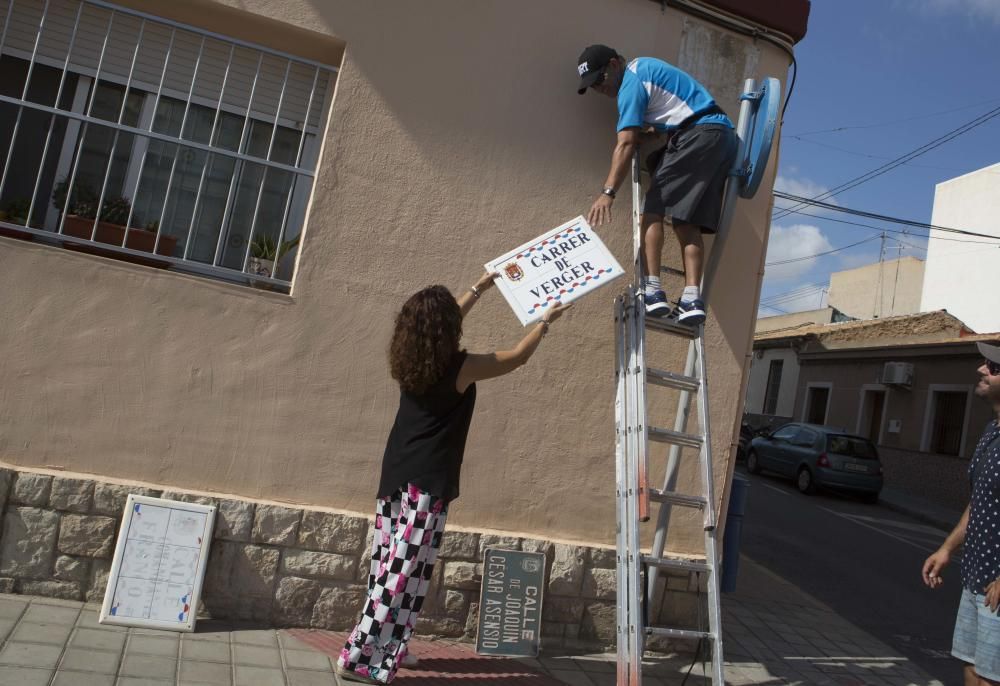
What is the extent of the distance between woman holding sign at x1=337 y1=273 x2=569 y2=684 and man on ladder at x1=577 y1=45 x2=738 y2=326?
1072mm

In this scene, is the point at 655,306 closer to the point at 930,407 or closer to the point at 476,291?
the point at 476,291

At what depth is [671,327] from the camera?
4.58 m

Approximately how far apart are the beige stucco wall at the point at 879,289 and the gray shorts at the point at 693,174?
32138mm

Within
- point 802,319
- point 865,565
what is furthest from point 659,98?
point 802,319

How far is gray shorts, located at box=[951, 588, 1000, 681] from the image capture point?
366 centimetres

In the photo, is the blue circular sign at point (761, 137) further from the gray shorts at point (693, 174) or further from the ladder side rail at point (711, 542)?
the ladder side rail at point (711, 542)

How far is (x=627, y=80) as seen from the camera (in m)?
4.75

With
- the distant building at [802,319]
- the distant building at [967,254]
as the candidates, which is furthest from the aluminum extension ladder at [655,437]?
the distant building at [802,319]

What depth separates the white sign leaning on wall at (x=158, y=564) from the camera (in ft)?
14.4

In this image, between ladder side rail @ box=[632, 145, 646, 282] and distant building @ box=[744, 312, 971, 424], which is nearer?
ladder side rail @ box=[632, 145, 646, 282]

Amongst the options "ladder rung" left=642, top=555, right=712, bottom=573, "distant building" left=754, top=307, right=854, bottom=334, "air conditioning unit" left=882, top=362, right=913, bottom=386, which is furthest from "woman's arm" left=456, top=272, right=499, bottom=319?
"distant building" left=754, top=307, right=854, bottom=334

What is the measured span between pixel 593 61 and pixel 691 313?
152cm

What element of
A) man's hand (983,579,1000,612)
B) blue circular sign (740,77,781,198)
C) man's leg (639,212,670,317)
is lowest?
man's hand (983,579,1000,612)

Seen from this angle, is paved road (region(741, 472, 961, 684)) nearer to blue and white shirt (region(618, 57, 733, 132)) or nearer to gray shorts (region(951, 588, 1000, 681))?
gray shorts (region(951, 588, 1000, 681))
